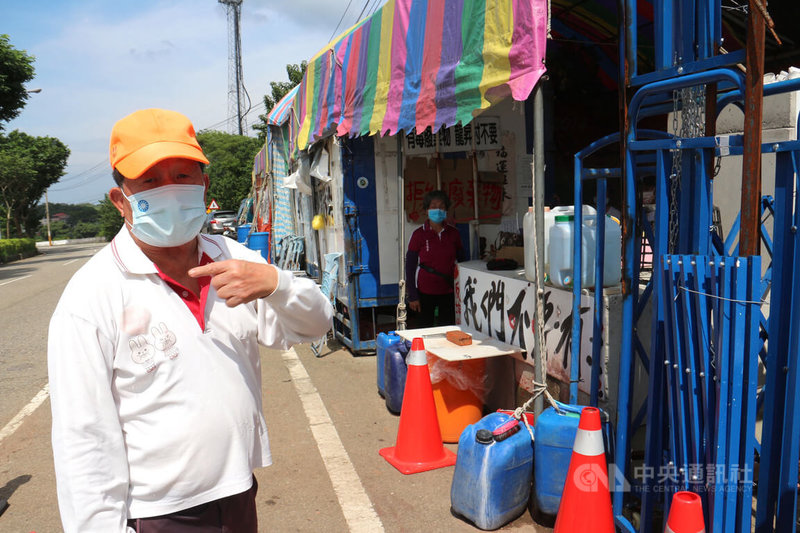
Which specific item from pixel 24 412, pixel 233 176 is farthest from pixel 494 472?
pixel 233 176

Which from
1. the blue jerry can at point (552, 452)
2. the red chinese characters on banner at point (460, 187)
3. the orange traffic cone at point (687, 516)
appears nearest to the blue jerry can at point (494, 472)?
the blue jerry can at point (552, 452)

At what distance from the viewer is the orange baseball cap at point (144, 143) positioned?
65.6 inches

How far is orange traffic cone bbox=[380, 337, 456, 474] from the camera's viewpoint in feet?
14.3

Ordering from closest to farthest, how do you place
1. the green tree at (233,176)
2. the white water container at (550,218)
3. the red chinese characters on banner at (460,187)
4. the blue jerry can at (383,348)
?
the white water container at (550,218) < the blue jerry can at (383,348) < the red chinese characters on banner at (460,187) < the green tree at (233,176)

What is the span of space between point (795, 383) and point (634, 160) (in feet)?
4.04

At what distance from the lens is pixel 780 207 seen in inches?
91.8

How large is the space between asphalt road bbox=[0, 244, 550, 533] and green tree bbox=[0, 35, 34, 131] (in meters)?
19.3

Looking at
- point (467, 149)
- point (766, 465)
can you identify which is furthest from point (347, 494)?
point (467, 149)

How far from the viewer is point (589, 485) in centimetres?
293

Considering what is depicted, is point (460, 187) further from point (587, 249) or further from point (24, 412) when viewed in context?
point (24, 412)

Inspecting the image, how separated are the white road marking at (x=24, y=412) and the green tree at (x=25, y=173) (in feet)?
106

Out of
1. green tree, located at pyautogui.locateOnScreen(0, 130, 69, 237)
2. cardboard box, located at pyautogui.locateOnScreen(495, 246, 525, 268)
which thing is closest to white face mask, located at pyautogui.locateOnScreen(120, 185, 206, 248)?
cardboard box, located at pyautogui.locateOnScreen(495, 246, 525, 268)

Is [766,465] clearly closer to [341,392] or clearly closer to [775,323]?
[775,323]

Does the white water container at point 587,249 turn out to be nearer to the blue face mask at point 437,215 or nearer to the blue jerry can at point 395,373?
the blue jerry can at point 395,373
